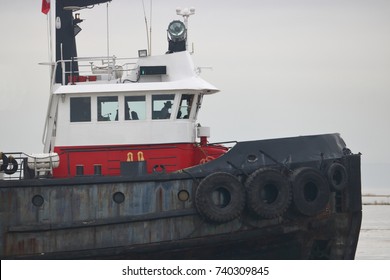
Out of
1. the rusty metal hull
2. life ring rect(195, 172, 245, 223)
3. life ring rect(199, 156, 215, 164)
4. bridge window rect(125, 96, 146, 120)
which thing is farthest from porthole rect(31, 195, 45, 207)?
life ring rect(199, 156, 215, 164)

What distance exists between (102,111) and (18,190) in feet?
7.37

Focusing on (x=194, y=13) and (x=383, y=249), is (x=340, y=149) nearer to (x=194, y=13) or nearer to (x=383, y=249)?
(x=194, y=13)

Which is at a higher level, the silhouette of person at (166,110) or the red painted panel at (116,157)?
the silhouette of person at (166,110)

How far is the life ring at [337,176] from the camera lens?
20.2 metres

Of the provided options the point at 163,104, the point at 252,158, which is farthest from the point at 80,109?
the point at 252,158

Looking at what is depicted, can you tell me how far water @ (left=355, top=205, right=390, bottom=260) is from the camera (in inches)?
1081

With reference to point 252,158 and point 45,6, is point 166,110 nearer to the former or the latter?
point 252,158

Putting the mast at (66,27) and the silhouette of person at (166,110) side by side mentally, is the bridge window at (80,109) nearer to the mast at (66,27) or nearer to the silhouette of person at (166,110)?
the mast at (66,27)

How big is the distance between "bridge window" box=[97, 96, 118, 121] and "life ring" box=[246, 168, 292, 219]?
2.80 meters

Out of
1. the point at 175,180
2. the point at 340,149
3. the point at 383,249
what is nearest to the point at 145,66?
the point at 175,180

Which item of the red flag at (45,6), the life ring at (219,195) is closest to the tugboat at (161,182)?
the life ring at (219,195)

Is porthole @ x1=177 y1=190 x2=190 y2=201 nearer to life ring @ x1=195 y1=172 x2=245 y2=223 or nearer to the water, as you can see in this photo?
life ring @ x1=195 y1=172 x2=245 y2=223

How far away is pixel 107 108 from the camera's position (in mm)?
20875

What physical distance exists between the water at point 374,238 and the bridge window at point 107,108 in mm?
8028
